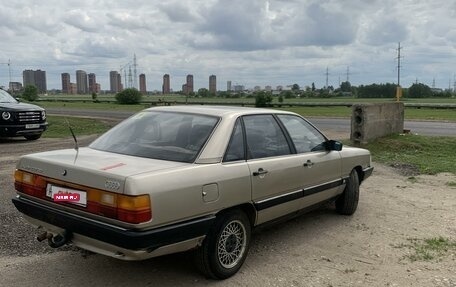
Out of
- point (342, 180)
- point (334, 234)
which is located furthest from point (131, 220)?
point (342, 180)

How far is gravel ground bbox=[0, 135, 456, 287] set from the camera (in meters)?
4.16

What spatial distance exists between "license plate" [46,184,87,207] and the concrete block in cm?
1035

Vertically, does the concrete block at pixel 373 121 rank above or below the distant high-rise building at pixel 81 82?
below

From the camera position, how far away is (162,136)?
443 centimetres

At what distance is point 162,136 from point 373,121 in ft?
33.4

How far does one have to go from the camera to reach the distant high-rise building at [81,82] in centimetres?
12062

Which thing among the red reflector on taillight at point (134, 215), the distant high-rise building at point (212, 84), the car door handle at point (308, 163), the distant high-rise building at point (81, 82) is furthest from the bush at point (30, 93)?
the red reflector on taillight at point (134, 215)

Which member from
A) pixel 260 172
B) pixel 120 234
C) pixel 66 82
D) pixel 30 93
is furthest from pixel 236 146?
pixel 66 82

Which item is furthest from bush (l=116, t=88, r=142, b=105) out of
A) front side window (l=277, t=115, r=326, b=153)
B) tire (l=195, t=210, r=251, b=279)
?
tire (l=195, t=210, r=251, b=279)

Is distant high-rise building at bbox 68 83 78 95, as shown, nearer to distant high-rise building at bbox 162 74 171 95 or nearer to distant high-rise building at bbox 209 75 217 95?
distant high-rise building at bbox 162 74 171 95

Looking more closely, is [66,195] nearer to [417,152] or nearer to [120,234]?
[120,234]

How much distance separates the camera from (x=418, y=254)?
4918mm

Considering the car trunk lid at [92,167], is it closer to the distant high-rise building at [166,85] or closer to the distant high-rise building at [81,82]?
the distant high-rise building at [166,85]

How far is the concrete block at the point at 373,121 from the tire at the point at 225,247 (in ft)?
30.6
